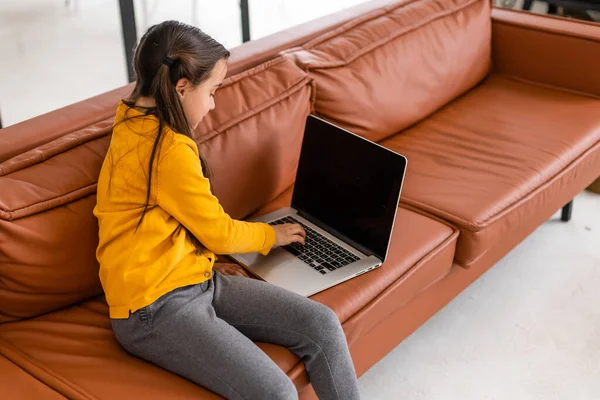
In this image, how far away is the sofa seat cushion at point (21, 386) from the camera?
1313 mm

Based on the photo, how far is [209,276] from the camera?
1.46 meters

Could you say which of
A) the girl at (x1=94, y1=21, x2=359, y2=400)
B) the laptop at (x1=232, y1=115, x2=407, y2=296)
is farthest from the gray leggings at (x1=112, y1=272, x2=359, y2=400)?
the laptop at (x1=232, y1=115, x2=407, y2=296)

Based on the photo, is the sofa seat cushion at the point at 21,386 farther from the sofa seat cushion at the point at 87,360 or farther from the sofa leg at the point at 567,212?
the sofa leg at the point at 567,212

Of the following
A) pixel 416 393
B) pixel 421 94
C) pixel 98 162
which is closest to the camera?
pixel 98 162

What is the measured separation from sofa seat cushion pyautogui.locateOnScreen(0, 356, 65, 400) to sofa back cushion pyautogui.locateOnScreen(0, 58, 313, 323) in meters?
0.16

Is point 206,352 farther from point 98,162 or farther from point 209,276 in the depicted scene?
point 98,162

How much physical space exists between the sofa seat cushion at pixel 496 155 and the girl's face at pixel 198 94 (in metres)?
0.69

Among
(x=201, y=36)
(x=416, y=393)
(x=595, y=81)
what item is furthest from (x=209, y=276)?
(x=595, y=81)

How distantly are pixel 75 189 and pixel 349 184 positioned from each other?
625 mm

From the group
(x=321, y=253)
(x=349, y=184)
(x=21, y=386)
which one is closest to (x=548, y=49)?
(x=349, y=184)

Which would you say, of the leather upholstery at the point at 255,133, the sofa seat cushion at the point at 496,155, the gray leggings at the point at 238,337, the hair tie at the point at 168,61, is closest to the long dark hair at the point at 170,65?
the hair tie at the point at 168,61

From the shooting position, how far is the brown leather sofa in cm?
145

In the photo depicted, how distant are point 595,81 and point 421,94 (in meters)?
0.59

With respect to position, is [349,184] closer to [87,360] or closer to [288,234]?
[288,234]
